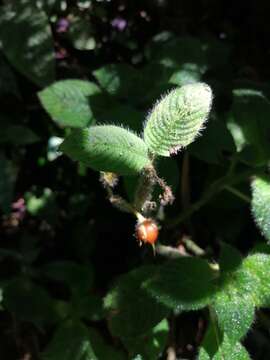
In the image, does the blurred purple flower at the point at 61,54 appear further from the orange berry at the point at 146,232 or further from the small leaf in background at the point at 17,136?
the orange berry at the point at 146,232

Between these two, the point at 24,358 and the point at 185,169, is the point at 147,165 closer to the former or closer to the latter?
the point at 185,169

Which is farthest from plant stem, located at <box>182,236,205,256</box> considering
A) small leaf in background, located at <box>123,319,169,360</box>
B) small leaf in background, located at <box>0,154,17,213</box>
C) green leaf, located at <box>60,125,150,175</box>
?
green leaf, located at <box>60,125,150,175</box>

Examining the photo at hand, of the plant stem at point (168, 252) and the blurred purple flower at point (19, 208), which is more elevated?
the plant stem at point (168, 252)

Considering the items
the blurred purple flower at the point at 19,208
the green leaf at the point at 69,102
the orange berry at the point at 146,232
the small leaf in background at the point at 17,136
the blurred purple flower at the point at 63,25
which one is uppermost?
the orange berry at the point at 146,232

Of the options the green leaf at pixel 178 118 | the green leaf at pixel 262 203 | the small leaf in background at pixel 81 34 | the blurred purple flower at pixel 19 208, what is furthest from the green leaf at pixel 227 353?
the small leaf in background at pixel 81 34

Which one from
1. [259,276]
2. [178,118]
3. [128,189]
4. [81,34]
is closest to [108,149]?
[178,118]

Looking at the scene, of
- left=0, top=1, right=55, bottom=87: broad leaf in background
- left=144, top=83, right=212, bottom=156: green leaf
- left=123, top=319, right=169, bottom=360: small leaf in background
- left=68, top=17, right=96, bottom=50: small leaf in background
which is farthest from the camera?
left=68, top=17, right=96, bottom=50: small leaf in background

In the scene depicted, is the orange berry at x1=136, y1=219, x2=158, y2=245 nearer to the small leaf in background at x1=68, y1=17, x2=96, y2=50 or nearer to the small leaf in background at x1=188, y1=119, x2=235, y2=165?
the small leaf in background at x1=188, y1=119, x2=235, y2=165
